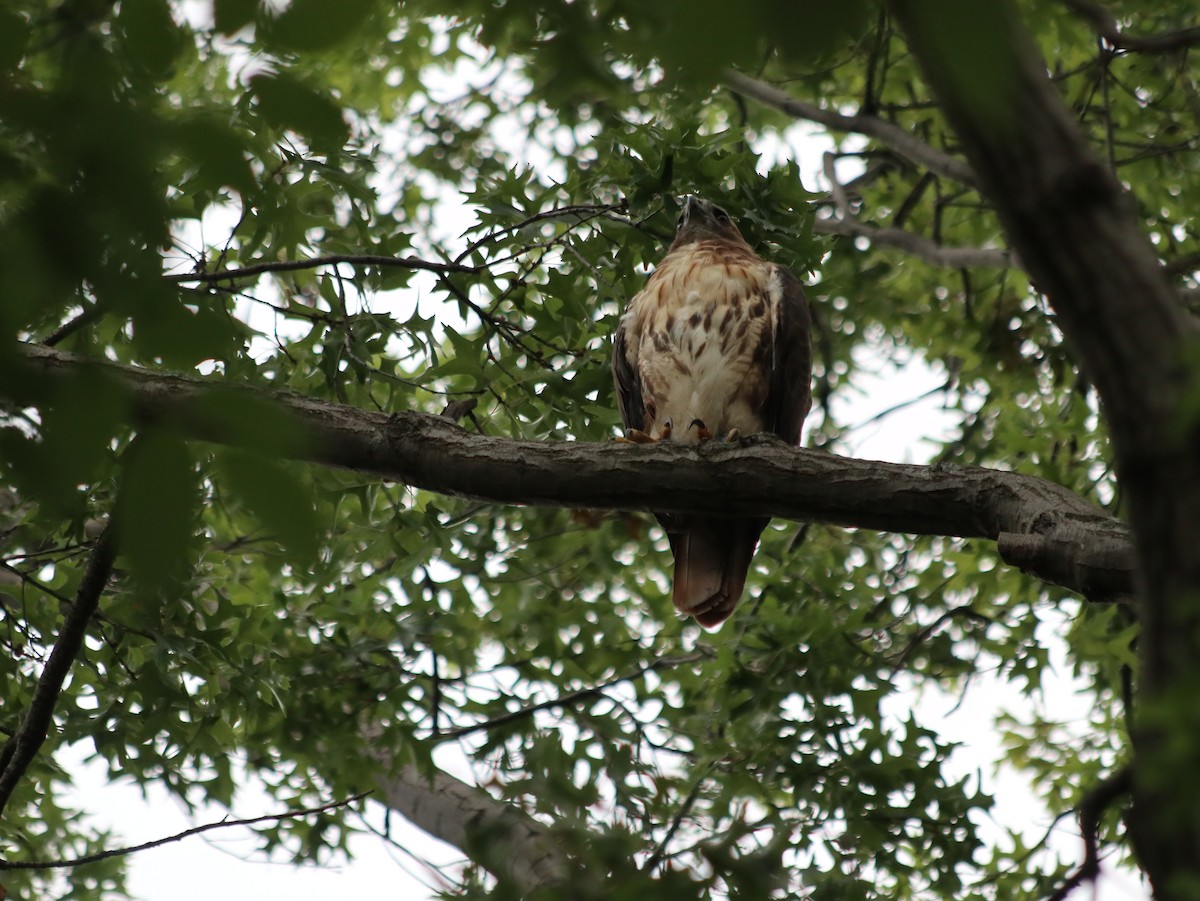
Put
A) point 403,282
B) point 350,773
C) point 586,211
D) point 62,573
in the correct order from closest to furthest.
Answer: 1. point 586,211
2. point 403,282
3. point 62,573
4. point 350,773

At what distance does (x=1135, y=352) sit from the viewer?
1.34 metres

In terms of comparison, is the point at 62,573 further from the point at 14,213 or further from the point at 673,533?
the point at 14,213

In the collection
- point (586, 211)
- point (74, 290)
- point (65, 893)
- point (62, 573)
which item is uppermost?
point (586, 211)

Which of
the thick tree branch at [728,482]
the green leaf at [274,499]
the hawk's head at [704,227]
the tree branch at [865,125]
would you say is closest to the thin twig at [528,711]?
the hawk's head at [704,227]

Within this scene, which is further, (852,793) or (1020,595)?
(1020,595)

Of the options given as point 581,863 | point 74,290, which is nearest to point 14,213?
point 74,290

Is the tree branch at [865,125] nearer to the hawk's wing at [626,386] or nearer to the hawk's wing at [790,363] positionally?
the hawk's wing at [790,363]

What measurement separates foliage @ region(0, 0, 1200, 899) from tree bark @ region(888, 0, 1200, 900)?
0.23m

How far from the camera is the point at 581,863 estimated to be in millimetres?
1860

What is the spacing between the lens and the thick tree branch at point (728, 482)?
2891 millimetres

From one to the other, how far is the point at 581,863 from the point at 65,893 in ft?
17.7

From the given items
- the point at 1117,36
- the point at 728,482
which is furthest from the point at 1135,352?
the point at 728,482

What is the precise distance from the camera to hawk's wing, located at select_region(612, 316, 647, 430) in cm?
540

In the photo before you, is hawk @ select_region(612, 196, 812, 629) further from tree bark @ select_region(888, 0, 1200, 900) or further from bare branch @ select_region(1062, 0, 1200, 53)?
tree bark @ select_region(888, 0, 1200, 900)
